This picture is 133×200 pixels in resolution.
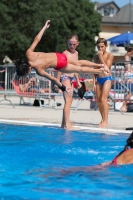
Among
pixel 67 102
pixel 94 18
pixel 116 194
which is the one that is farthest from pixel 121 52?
pixel 116 194

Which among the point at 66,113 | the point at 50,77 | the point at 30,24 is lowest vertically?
the point at 66,113

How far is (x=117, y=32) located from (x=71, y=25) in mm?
24772

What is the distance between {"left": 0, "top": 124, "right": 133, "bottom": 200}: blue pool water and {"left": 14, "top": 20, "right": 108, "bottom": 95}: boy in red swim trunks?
3.74ft

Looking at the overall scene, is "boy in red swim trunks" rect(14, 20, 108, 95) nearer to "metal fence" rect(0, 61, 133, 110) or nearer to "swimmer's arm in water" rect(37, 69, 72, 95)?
"swimmer's arm in water" rect(37, 69, 72, 95)

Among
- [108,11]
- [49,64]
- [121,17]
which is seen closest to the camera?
[49,64]

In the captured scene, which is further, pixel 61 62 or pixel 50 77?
pixel 61 62

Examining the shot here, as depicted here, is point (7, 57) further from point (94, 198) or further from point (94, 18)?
point (94, 198)

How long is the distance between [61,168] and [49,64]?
169 inches

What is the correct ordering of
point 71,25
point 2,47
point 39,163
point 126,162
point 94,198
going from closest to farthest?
1. point 94,198
2. point 126,162
3. point 39,163
4. point 2,47
5. point 71,25

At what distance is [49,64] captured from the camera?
11.0 meters

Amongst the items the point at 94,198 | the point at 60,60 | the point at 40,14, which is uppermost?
the point at 40,14

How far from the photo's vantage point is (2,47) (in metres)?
50.0

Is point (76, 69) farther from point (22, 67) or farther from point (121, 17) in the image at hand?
point (121, 17)

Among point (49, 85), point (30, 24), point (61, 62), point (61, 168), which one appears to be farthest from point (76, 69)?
point (30, 24)
